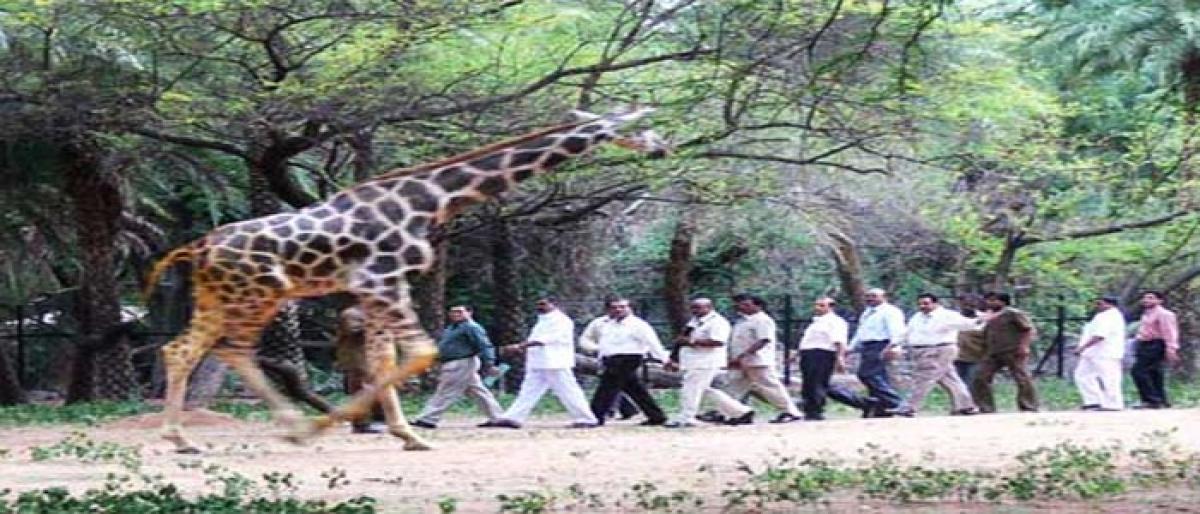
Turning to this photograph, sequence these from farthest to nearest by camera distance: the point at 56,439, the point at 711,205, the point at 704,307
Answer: the point at 711,205, the point at 704,307, the point at 56,439

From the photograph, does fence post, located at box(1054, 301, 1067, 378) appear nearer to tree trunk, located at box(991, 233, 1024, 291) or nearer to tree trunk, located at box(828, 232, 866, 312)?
tree trunk, located at box(991, 233, 1024, 291)

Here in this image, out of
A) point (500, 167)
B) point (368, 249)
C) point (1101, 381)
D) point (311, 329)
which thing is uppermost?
point (500, 167)

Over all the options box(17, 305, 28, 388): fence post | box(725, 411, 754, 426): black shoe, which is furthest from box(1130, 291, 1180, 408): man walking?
box(17, 305, 28, 388): fence post

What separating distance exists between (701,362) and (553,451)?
4.28m

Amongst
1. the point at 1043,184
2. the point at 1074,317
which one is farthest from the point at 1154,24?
the point at 1074,317

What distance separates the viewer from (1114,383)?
74.3 feet

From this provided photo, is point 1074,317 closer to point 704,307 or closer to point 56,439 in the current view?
point 704,307

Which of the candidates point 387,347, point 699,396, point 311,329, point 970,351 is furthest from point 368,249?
point 311,329

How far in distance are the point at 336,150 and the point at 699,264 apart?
42.6ft

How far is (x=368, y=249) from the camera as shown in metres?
15.3

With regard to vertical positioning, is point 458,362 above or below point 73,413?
above

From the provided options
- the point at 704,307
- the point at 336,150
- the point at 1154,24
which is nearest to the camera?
the point at 1154,24

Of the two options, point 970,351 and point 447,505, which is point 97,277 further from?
point 447,505

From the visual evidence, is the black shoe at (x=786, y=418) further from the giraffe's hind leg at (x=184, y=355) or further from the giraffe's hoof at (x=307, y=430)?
the giraffe's hind leg at (x=184, y=355)
